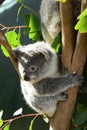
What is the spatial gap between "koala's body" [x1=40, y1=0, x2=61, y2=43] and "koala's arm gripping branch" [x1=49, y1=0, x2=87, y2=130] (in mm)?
401

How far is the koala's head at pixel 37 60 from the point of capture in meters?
2.33

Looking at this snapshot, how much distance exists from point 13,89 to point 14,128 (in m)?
0.31

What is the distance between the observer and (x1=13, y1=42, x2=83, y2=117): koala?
89.9 inches

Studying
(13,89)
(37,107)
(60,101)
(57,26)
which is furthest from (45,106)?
(13,89)

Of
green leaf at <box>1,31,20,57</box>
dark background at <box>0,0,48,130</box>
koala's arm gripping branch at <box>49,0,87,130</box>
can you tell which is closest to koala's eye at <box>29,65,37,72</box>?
green leaf at <box>1,31,20,57</box>

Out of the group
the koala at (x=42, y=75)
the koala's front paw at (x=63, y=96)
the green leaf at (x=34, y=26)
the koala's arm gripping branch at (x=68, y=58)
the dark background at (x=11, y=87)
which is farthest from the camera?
the dark background at (x=11, y=87)

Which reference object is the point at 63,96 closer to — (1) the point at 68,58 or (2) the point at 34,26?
(1) the point at 68,58

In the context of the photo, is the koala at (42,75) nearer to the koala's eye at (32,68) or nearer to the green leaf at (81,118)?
the koala's eye at (32,68)

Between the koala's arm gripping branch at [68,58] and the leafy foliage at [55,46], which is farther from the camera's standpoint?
the leafy foliage at [55,46]

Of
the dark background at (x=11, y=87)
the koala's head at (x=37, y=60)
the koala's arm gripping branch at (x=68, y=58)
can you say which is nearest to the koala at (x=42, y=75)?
the koala's head at (x=37, y=60)

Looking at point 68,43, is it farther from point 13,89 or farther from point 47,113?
point 13,89

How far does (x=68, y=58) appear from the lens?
2068 millimetres

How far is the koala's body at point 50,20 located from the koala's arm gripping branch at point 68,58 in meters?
0.40

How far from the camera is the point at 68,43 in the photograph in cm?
206
